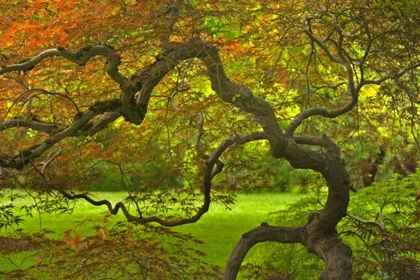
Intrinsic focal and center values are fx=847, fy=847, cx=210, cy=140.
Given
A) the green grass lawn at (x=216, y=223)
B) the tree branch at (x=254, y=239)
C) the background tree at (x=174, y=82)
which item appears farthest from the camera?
the green grass lawn at (x=216, y=223)

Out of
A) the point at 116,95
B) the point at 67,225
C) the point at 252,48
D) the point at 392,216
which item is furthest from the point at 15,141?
the point at 67,225

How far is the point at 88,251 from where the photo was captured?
6.12 metres

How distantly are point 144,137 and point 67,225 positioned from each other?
7073mm

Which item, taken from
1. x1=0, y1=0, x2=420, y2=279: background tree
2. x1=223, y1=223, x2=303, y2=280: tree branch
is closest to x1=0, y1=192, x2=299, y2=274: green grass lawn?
x1=0, y1=0, x2=420, y2=279: background tree

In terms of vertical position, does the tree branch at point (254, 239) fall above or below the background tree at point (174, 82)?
below

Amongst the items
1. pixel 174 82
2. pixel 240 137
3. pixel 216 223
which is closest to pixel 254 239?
pixel 240 137

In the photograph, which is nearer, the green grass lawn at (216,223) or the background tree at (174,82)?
the background tree at (174,82)

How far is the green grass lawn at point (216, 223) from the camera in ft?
36.6

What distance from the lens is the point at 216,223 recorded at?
13859 millimetres

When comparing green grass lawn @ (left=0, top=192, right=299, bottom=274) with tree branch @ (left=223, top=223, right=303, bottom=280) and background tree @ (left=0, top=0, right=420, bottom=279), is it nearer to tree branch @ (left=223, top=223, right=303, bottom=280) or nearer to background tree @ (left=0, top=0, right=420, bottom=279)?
background tree @ (left=0, top=0, right=420, bottom=279)

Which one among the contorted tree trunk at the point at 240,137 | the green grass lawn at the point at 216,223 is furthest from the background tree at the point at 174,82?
the green grass lawn at the point at 216,223

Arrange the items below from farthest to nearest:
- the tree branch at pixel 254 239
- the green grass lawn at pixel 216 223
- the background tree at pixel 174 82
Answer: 1. the green grass lawn at pixel 216 223
2. the tree branch at pixel 254 239
3. the background tree at pixel 174 82

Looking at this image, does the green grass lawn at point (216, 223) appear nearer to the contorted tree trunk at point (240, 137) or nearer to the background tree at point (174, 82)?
the background tree at point (174, 82)

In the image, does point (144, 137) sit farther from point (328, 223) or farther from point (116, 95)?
point (328, 223)
